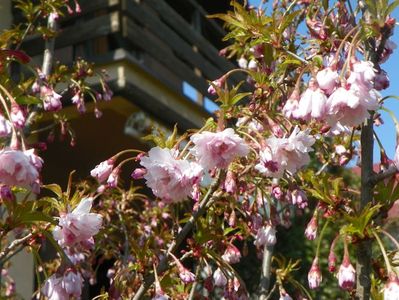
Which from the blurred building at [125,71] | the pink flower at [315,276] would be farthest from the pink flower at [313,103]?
the blurred building at [125,71]

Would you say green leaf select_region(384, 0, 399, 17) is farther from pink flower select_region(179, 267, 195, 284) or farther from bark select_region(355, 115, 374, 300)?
pink flower select_region(179, 267, 195, 284)

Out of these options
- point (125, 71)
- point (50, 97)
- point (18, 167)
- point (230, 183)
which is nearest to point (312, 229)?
point (230, 183)

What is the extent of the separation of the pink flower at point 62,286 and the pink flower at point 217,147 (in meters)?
0.45

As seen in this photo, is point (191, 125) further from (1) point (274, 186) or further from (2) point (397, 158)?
(2) point (397, 158)

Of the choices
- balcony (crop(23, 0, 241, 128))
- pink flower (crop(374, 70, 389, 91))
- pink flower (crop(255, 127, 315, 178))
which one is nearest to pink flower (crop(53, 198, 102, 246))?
pink flower (crop(255, 127, 315, 178))

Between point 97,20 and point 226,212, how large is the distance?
326cm

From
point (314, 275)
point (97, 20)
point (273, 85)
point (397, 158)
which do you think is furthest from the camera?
point (97, 20)

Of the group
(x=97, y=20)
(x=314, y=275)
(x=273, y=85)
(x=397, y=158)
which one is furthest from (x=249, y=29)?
(x=97, y=20)

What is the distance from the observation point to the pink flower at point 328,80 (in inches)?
56.0

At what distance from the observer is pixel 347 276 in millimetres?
1435

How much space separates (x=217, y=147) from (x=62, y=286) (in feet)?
1.75

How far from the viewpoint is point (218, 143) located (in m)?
1.48

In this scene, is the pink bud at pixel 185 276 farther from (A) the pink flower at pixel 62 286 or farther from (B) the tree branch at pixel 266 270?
(B) the tree branch at pixel 266 270

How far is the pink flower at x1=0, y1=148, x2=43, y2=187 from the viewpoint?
1263mm
